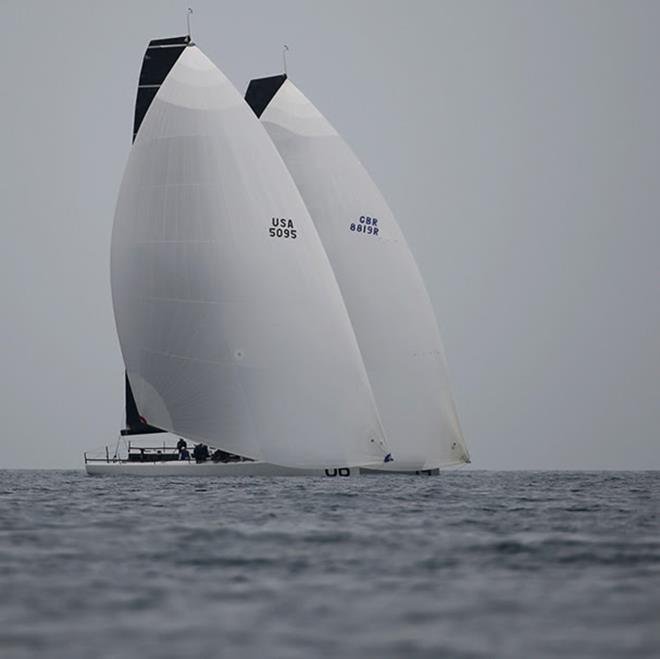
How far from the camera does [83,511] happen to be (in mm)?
32781

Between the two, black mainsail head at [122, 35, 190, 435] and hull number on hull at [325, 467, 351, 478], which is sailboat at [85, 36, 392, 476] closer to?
hull number on hull at [325, 467, 351, 478]

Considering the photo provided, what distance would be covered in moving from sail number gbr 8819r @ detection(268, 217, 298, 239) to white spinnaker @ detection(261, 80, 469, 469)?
8335mm

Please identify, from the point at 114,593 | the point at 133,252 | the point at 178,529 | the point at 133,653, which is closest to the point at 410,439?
the point at 133,252

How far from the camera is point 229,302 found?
51.2 metres

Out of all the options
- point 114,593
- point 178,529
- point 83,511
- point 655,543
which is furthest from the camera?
point 83,511

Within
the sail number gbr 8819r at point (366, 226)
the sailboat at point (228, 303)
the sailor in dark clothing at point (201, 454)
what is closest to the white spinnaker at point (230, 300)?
the sailboat at point (228, 303)

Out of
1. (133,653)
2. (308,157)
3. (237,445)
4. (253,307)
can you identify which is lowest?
(133,653)

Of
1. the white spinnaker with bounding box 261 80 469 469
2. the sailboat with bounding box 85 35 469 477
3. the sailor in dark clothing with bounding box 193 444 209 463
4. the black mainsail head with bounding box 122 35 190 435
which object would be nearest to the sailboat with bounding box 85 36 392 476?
the sailboat with bounding box 85 35 469 477

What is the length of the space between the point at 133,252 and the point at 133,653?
42157mm

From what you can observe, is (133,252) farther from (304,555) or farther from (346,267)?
(304,555)

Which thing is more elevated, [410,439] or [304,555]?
[410,439]

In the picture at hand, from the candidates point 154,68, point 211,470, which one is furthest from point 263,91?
point 211,470

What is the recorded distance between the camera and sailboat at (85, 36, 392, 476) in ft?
167

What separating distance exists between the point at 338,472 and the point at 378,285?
10264mm
